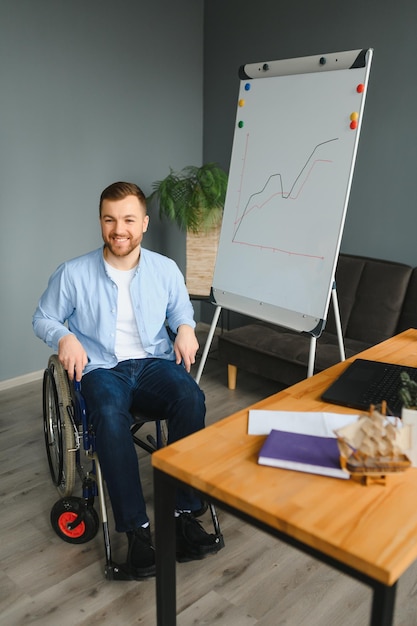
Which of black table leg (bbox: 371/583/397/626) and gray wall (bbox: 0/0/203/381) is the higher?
gray wall (bbox: 0/0/203/381)

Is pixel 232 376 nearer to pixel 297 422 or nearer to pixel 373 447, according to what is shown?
pixel 297 422

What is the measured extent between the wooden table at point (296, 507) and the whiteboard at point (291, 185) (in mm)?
1122

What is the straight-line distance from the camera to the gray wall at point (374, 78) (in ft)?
10.3

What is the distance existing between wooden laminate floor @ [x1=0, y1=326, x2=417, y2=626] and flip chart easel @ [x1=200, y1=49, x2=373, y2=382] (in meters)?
0.81

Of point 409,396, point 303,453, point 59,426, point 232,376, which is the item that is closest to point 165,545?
point 303,453

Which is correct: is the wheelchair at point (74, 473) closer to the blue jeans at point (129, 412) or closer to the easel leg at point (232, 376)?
the blue jeans at point (129, 412)

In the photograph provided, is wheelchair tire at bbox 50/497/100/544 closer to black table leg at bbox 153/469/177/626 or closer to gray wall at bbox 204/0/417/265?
black table leg at bbox 153/469/177/626

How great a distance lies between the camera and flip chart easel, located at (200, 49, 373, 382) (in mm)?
2271

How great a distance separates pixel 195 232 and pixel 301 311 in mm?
1369

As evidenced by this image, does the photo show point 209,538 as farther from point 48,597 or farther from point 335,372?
point 335,372

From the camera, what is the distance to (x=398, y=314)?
311 centimetres

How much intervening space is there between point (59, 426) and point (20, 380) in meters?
1.46

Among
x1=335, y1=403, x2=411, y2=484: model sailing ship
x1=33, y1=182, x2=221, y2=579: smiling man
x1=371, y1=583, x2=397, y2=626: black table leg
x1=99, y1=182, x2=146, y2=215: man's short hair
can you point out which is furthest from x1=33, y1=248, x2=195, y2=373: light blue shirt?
x1=371, y1=583, x2=397, y2=626: black table leg

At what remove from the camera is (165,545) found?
1.29 meters
